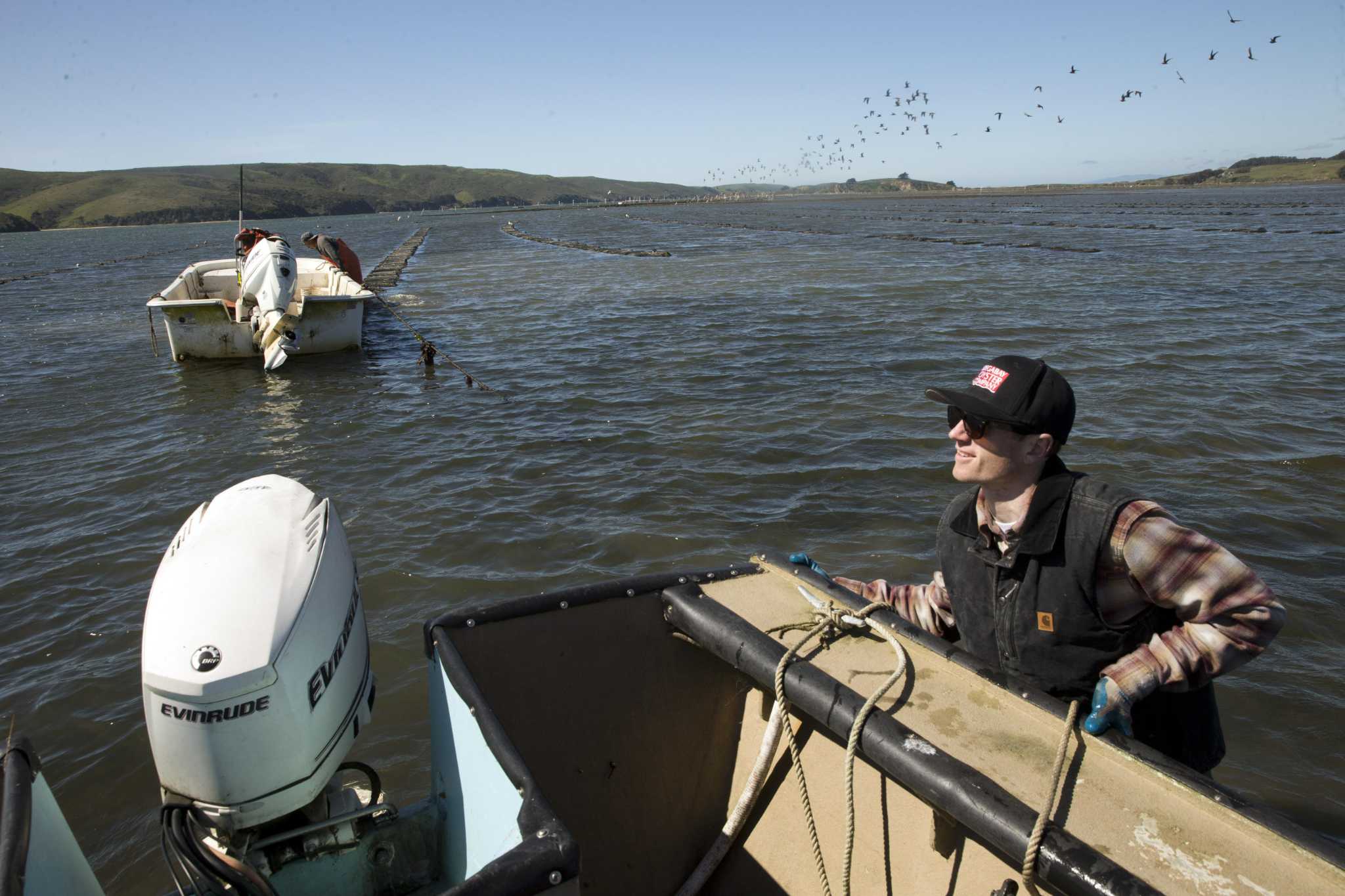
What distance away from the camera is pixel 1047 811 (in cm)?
193

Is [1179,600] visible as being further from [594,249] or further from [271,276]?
[594,249]

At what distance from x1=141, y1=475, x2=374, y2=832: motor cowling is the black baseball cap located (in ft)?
8.17

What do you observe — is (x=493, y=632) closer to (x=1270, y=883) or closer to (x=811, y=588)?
(x=811, y=588)

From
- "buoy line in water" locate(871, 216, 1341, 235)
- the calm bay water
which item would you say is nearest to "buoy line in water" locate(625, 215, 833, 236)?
"buoy line in water" locate(871, 216, 1341, 235)

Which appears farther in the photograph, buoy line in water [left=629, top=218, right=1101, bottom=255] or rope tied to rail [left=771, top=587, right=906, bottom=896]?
buoy line in water [left=629, top=218, right=1101, bottom=255]

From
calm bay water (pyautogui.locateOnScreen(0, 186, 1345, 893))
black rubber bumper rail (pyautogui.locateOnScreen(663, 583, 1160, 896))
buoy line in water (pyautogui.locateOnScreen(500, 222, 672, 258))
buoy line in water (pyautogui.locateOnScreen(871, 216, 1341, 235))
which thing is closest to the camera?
black rubber bumper rail (pyautogui.locateOnScreen(663, 583, 1160, 896))

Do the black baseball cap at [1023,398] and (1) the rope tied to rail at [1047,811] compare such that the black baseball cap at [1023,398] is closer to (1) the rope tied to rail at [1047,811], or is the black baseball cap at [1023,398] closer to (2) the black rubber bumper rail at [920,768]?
(1) the rope tied to rail at [1047,811]

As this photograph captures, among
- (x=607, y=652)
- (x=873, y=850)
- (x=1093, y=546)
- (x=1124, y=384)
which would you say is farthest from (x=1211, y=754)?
(x=1124, y=384)

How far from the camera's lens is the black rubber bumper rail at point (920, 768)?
70.9 inches

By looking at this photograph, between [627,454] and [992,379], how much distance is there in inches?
286

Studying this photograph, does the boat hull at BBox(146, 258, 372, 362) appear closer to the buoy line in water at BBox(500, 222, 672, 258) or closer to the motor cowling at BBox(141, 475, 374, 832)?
the motor cowling at BBox(141, 475, 374, 832)

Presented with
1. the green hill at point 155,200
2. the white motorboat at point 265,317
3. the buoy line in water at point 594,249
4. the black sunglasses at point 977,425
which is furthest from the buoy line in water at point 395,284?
the green hill at point 155,200

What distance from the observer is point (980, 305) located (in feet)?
63.4

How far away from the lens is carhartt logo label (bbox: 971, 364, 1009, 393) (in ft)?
8.50
